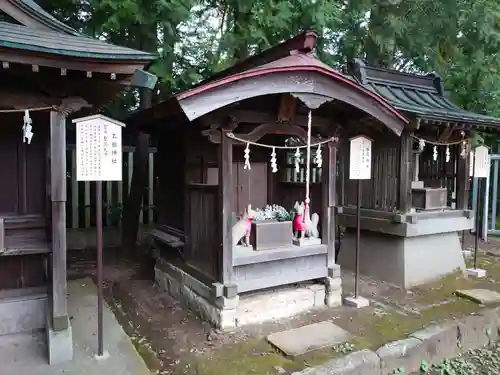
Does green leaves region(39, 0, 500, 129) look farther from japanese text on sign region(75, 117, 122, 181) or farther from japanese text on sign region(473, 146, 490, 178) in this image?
japanese text on sign region(75, 117, 122, 181)

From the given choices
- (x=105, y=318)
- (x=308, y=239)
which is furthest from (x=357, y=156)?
(x=105, y=318)

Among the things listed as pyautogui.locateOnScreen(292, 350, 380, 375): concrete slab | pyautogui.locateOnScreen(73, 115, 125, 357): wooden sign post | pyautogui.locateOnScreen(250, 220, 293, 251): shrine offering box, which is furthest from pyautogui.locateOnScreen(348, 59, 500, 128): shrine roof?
pyautogui.locateOnScreen(73, 115, 125, 357): wooden sign post

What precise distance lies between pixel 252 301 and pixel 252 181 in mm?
2319

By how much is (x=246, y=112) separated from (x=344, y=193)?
12.2 ft

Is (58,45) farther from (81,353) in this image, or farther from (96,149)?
(81,353)

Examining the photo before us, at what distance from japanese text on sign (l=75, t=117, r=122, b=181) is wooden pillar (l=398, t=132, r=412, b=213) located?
4917 millimetres

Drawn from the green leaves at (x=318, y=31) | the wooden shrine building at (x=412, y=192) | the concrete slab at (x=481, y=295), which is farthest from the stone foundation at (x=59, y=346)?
the concrete slab at (x=481, y=295)

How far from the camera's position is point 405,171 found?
6816mm

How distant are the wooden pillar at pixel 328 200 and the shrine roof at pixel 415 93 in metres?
1.58

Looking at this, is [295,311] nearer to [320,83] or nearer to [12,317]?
[320,83]

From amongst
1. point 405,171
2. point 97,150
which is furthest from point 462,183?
point 97,150

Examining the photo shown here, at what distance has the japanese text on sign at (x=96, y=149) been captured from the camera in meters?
4.14

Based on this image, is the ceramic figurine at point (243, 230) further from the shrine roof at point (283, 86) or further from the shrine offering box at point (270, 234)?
the shrine roof at point (283, 86)

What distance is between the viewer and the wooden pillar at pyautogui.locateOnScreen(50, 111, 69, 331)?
404cm
